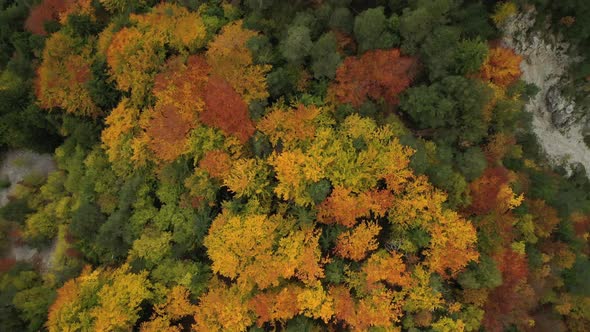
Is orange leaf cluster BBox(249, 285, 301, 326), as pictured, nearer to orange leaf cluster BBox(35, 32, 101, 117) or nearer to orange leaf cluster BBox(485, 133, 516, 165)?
orange leaf cluster BBox(485, 133, 516, 165)

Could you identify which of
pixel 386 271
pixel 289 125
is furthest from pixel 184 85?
pixel 386 271

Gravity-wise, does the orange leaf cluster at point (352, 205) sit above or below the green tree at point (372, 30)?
below

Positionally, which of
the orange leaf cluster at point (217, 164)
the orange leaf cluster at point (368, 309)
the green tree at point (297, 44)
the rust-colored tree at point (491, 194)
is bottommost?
the orange leaf cluster at point (368, 309)

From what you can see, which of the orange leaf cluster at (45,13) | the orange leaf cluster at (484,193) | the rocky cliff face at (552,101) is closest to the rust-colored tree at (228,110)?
the orange leaf cluster at (484,193)

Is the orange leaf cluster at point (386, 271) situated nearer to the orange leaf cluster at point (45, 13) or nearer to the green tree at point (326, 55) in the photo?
the green tree at point (326, 55)

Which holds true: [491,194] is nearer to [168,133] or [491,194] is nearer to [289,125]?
[289,125]

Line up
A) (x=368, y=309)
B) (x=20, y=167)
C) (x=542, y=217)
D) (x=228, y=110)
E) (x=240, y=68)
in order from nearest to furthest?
(x=368, y=309) < (x=228, y=110) < (x=240, y=68) < (x=542, y=217) < (x=20, y=167)
